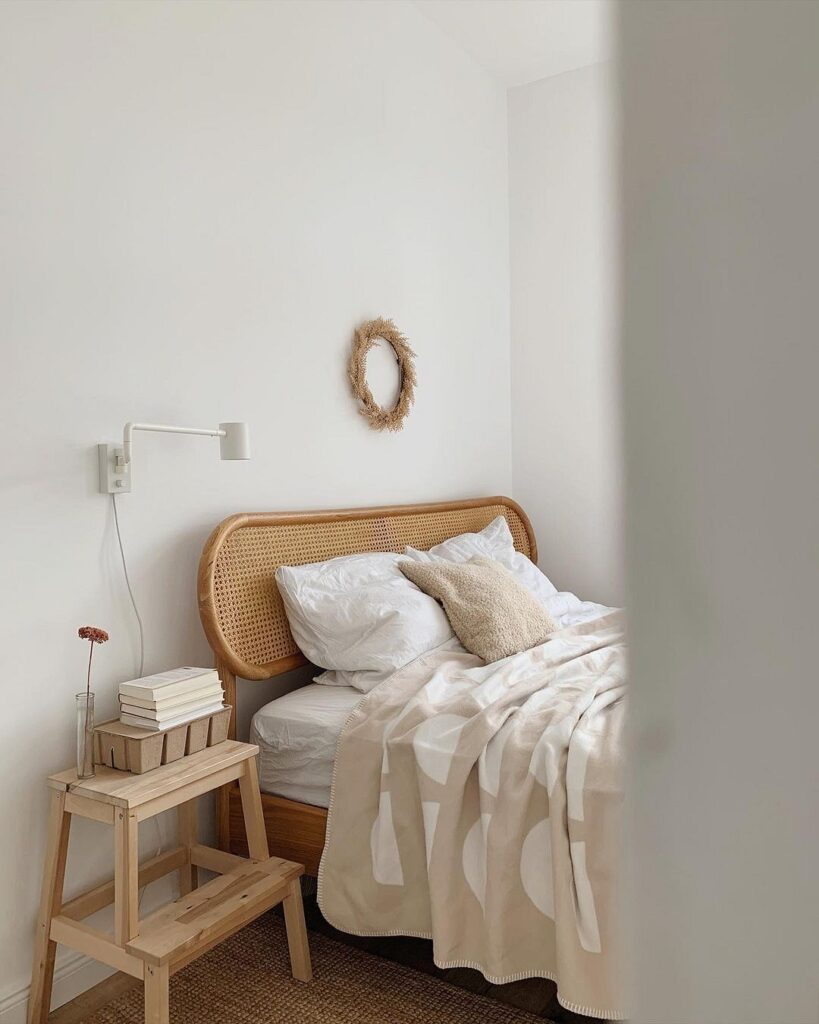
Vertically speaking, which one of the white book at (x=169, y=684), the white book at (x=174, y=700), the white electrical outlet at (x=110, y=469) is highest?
the white electrical outlet at (x=110, y=469)

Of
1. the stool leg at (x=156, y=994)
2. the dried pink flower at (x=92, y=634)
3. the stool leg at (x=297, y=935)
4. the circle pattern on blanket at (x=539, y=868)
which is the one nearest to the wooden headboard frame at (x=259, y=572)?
the dried pink flower at (x=92, y=634)

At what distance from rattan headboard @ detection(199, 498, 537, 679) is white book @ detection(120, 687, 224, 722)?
0.21 meters

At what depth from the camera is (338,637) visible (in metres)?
2.28

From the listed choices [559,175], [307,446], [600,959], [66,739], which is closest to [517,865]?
[600,959]

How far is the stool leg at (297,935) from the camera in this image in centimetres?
193

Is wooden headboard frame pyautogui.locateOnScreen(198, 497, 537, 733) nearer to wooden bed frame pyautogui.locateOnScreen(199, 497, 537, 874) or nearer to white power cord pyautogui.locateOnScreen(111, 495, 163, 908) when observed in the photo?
wooden bed frame pyautogui.locateOnScreen(199, 497, 537, 874)

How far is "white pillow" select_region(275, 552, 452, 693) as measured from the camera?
223cm

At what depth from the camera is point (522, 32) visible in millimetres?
3584

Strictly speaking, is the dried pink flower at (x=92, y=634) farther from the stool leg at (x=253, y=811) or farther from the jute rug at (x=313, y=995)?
the jute rug at (x=313, y=995)

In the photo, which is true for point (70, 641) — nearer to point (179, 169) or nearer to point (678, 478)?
point (179, 169)

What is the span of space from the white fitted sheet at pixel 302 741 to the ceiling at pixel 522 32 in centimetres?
272

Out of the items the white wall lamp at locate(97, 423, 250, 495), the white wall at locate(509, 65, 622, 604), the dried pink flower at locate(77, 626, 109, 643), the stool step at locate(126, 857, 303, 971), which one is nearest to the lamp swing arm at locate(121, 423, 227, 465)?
the white wall lamp at locate(97, 423, 250, 495)

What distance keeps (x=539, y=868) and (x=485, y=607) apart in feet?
2.92

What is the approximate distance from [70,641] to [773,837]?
201 cm
